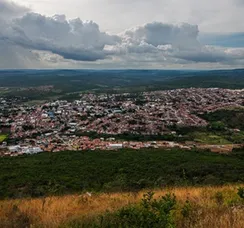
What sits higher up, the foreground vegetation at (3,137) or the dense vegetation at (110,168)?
the dense vegetation at (110,168)

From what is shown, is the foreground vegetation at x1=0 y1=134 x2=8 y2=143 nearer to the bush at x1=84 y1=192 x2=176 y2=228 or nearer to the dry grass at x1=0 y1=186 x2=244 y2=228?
the dry grass at x1=0 y1=186 x2=244 y2=228

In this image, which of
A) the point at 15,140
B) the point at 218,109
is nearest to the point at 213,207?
the point at 15,140

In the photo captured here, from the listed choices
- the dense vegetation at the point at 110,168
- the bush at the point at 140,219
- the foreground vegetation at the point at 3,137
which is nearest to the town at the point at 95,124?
the foreground vegetation at the point at 3,137

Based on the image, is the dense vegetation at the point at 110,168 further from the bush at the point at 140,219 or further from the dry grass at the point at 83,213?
the bush at the point at 140,219

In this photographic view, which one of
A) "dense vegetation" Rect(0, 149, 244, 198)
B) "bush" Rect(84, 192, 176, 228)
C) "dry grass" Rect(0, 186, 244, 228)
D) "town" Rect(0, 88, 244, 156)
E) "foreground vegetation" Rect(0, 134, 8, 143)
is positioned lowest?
"foreground vegetation" Rect(0, 134, 8, 143)

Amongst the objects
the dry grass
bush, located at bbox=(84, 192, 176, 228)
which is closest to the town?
the dry grass

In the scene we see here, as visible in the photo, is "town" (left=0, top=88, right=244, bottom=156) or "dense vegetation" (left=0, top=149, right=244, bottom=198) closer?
"dense vegetation" (left=0, top=149, right=244, bottom=198)

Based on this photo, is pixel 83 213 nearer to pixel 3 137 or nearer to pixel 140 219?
pixel 140 219

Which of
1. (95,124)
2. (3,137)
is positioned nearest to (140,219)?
(3,137)

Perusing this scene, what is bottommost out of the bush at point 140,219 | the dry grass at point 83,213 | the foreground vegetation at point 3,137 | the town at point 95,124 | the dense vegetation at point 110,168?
the foreground vegetation at point 3,137

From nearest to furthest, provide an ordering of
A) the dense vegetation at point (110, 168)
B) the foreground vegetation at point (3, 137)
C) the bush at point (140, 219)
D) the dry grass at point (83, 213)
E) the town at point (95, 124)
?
the bush at point (140, 219) → the dry grass at point (83, 213) → the dense vegetation at point (110, 168) → the town at point (95, 124) → the foreground vegetation at point (3, 137)
